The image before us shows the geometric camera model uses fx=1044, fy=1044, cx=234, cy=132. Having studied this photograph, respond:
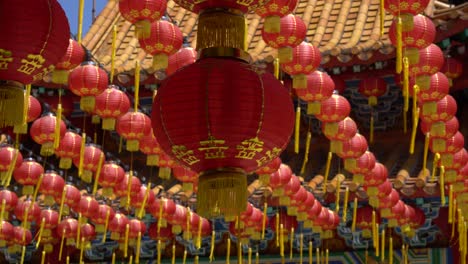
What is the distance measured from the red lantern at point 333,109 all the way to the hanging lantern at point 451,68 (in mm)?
1975

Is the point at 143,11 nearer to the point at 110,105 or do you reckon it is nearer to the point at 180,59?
the point at 180,59

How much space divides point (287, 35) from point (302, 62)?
1.50 feet

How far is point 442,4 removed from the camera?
13047 millimetres

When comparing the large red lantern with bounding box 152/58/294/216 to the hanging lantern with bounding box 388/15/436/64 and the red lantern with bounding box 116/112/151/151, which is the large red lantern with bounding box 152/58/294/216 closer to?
the hanging lantern with bounding box 388/15/436/64

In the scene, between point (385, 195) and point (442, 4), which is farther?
point (442, 4)

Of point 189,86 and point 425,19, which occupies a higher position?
point 425,19

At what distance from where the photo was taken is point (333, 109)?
949 cm

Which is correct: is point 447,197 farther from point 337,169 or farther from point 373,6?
point 373,6

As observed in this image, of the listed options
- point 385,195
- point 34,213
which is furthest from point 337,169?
point 34,213

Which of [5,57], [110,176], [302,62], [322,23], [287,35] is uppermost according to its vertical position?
[322,23]

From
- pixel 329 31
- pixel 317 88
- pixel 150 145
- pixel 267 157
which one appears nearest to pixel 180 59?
pixel 317 88

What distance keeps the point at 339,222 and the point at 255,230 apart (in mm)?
1021

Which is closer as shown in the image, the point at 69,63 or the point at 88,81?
the point at 69,63

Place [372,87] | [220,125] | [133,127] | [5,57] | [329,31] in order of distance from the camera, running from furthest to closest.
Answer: [329,31], [372,87], [133,127], [220,125], [5,57]
